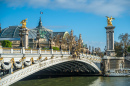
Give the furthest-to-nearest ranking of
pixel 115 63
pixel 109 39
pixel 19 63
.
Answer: pixel 109 39, pixel 115 63, pixel 19 63

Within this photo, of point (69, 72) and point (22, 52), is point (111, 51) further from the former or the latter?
point (22, 52)

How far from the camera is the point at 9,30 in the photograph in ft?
316

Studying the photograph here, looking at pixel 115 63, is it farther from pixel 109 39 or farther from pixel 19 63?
pixel 19 63

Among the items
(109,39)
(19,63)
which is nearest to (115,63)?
(109,39)

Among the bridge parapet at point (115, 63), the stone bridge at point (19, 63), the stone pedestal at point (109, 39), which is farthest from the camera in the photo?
the stone pedestal at point (109, 39)

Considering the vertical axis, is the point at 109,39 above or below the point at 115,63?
above

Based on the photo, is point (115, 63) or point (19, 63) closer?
point (19, 63)

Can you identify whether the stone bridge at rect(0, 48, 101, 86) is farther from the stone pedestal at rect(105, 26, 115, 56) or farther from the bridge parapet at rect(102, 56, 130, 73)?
the stone pedestal at rect(105, 26, 115, 56)

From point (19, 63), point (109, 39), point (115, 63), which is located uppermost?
point (109, 39)

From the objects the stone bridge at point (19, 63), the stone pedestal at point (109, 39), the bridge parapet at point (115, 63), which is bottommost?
the bridge parapet at point (115, 63)

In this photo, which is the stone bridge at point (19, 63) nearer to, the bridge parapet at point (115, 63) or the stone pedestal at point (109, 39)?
the bridge parapet at point (115, 63)

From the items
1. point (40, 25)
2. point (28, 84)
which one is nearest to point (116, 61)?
point (28, 84)

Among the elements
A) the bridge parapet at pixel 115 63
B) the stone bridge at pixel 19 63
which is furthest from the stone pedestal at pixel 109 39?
the stone bridge at pixel 19 63

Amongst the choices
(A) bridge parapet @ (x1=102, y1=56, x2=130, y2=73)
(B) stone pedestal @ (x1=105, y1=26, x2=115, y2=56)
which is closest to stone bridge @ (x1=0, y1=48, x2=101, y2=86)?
(A) bridge parapet @ (x1=102, y1=56, x2=130, y2=73)
